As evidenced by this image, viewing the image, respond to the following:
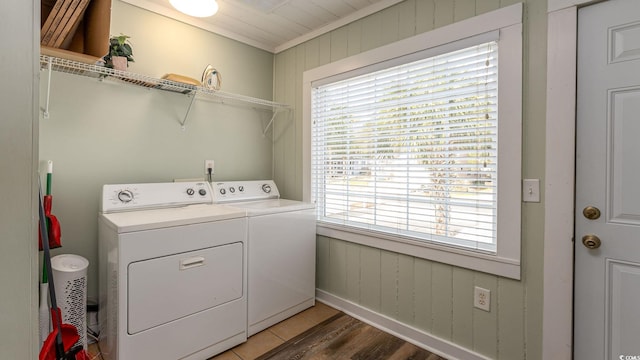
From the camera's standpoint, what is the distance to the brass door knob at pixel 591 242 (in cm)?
134

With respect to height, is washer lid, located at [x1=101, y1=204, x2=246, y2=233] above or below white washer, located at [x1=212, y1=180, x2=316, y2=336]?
above

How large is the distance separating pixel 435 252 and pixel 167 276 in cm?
156

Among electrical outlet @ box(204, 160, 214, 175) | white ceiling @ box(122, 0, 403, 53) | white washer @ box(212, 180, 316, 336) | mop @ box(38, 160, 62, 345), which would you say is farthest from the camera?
electrical outlet @ box(204, 160, 214, 175)

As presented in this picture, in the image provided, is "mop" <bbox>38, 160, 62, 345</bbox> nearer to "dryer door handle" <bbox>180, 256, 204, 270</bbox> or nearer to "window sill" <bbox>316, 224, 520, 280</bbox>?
"dryer door handle" <bbox>180, 256, 204, 270</bbox>

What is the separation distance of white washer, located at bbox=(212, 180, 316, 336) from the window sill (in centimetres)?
30

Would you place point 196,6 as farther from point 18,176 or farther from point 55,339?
point 55,339

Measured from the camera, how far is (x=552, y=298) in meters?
1.44

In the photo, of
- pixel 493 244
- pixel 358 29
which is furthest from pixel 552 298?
pixel 358 29

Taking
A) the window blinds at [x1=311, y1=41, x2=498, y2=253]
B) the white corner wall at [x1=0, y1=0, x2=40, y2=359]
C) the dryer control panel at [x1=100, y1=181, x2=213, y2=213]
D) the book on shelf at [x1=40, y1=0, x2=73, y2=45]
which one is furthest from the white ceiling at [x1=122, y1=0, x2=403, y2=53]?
the white corner wall at [x1=0, y1=0, x2=40, y2=359]

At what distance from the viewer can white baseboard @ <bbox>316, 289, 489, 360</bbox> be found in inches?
69.2

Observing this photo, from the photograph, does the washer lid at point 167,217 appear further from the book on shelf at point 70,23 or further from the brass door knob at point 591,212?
the brass door knob at point 591,212

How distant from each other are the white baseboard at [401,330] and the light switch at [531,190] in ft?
3.05

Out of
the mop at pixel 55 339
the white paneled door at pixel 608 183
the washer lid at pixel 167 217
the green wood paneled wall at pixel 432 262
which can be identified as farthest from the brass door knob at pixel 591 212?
the mop at pixel 55 339

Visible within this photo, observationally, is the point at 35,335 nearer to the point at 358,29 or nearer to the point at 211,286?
the point at 211,286
